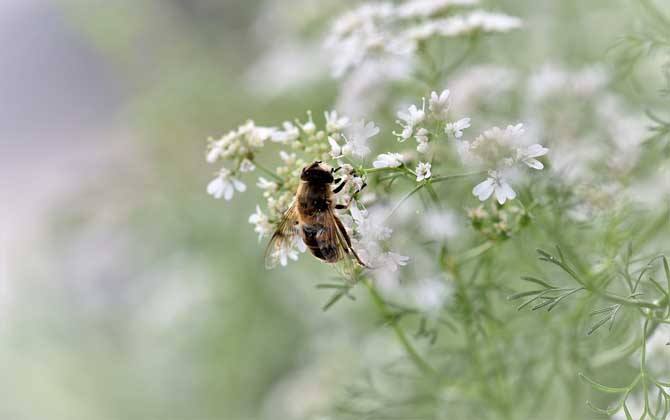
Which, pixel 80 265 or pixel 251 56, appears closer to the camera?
pixel 80 265

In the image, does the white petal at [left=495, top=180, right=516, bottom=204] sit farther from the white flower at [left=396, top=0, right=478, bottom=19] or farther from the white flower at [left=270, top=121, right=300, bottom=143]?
the white flower at [left=396, top=0, right=478, bottom=19]

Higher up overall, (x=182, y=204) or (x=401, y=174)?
(x=182, y=204)

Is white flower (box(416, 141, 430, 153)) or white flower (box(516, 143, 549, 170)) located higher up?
white flower (box(416, 141, 430, 153))

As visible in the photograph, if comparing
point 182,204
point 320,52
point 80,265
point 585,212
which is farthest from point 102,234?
point 585,212

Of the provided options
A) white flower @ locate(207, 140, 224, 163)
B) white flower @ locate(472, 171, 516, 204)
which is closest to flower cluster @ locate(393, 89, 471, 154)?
white flower @ locate(472, 171, 516, 204)

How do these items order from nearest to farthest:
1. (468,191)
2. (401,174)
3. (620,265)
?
(401,174) < (620,265) < (468,191)

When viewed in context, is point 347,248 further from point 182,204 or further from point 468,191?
point 182,204
